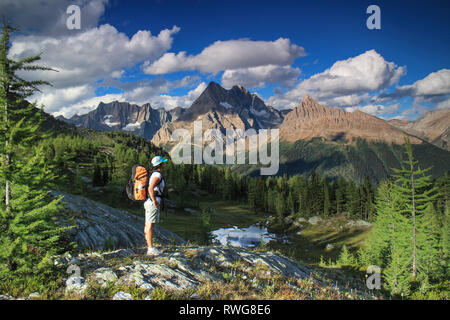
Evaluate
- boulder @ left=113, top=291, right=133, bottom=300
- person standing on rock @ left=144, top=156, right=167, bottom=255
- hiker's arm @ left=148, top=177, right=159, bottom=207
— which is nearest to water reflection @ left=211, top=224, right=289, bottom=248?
person standing on rock @ left=144, top=156, right=167, bottom=255

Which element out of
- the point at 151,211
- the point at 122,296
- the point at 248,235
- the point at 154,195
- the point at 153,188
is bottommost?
the point at 248,235

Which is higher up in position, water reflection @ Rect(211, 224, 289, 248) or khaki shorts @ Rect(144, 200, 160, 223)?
khaki shorts @ Rect(144, 200, 160, 223)

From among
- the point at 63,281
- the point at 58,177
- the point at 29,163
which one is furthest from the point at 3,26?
the point at 63,281

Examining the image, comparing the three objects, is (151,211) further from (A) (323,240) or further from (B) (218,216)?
(B) (218,216)

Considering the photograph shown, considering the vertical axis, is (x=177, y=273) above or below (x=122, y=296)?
below

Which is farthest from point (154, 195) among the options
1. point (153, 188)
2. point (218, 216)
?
point (218, 216)

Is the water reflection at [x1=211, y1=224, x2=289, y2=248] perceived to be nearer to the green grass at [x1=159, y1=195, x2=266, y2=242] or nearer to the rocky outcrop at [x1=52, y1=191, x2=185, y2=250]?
the green grass at [x1=159, y1=195, x2=266, y2=242]

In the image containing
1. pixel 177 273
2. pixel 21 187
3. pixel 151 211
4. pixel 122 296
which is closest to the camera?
pixel 122 296

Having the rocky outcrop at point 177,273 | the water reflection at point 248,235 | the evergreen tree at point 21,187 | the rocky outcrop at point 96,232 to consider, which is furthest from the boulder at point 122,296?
the water reflection at point 248,235

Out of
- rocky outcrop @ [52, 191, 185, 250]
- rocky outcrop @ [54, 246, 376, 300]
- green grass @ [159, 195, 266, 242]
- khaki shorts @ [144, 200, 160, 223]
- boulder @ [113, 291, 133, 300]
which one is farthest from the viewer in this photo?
green grass @ [159, 195, 266, 242]

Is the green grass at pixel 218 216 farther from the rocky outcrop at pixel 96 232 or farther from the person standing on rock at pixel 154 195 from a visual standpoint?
the person standing on rock at pixel 154 195

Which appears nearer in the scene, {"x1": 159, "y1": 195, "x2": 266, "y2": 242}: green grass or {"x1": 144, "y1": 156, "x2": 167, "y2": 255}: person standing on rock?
{"x1": 144, "y1": 156, "x2": 167, "y2": 255}: person standing on rock
